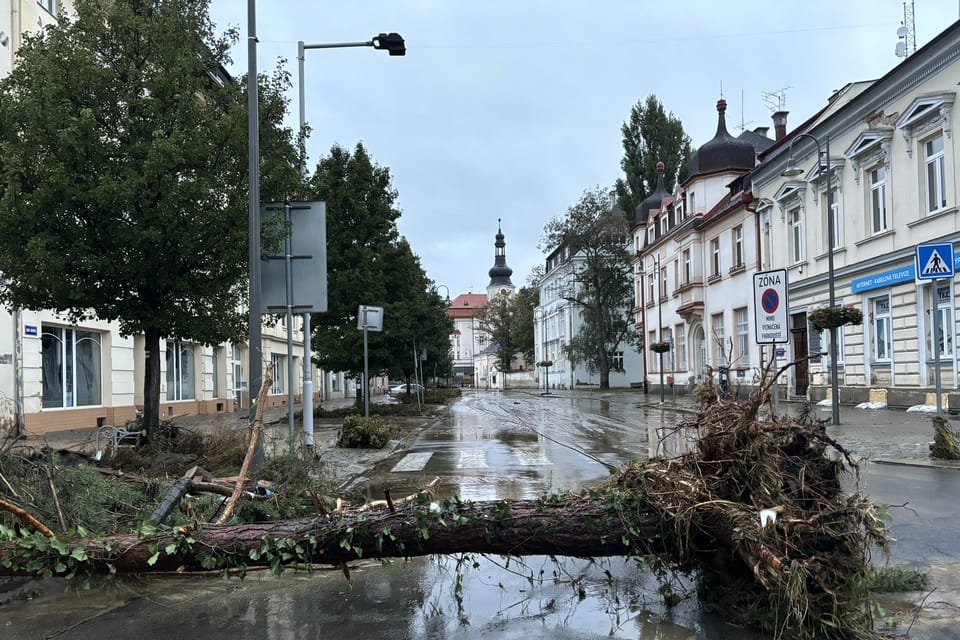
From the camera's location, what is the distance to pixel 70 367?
1944 centimetres

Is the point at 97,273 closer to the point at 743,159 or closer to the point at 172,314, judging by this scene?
the point at 172,314

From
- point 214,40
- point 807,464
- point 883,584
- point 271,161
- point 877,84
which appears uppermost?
point 877,84

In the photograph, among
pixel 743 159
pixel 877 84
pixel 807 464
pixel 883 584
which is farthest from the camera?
pixel 743 159

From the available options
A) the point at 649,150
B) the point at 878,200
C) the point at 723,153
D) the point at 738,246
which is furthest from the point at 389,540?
the point at 649,150

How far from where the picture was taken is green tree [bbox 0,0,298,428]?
9242 mm

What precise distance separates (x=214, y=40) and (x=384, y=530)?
31.3 ft

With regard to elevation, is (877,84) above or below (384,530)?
above

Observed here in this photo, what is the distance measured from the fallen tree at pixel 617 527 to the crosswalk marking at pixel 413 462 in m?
6.57

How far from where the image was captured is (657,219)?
47438mm

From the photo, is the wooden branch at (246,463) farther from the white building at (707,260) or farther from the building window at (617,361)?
the building window at (617,361)

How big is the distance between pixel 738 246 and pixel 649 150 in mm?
25402

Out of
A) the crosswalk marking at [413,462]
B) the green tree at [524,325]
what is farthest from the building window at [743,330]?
the green tree at [524,325]

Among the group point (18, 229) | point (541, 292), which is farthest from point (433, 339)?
point (541, 292)

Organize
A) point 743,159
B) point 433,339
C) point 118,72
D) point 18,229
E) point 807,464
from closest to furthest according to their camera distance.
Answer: point 807,464, point 18,229, point 118,72, point 433,339, point 743,159
